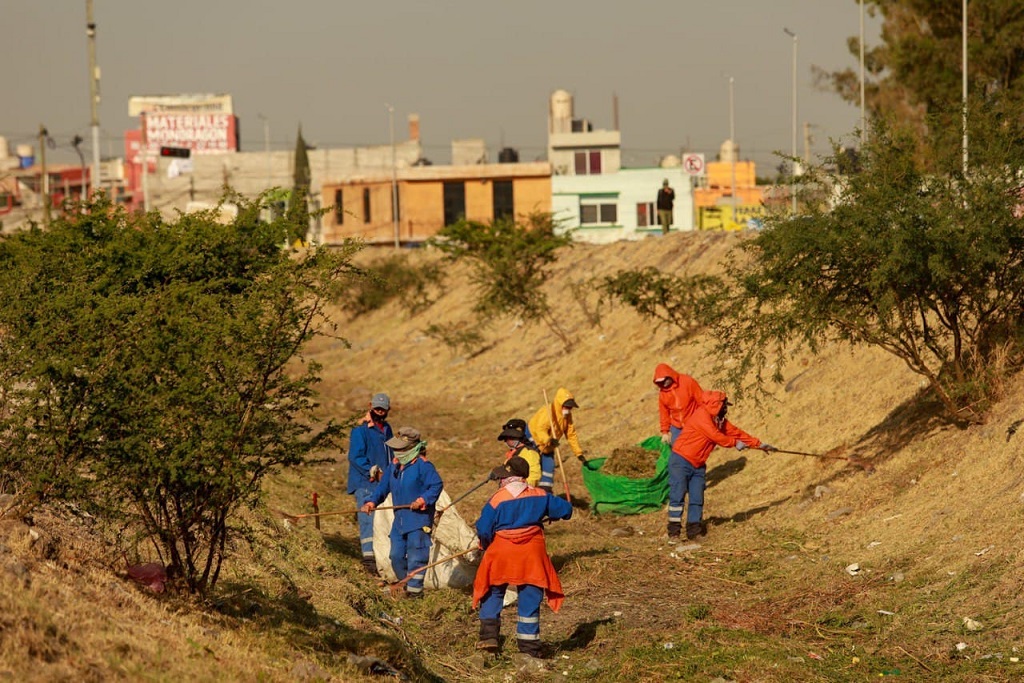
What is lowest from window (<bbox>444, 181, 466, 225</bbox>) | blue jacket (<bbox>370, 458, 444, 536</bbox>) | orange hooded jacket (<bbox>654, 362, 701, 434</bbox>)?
blue jacket (<bbox>370, 458, 444, 536</bbox>)

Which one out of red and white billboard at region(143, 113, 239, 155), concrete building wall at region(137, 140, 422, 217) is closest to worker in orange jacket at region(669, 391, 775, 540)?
concrete building wall at region(137, 140, 422, 217)

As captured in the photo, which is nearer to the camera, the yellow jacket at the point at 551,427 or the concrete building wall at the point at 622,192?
the yellow jacket at the point at 551,427

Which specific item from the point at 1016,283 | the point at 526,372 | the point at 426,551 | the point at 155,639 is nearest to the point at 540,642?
the point at 426,551

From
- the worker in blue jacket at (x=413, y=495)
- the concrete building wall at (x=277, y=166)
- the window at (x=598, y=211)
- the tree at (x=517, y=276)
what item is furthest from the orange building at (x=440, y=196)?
the worker in blue jacket at (x=413, y=495)

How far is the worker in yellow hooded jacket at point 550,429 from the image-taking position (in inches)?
603

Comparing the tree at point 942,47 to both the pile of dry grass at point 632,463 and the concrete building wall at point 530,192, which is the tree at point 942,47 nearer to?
the concrete building wall at point 530,192

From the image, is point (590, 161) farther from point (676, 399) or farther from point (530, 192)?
point (676, 399)

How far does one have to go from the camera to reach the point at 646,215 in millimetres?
64812

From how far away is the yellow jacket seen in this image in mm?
15359

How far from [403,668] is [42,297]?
360cm

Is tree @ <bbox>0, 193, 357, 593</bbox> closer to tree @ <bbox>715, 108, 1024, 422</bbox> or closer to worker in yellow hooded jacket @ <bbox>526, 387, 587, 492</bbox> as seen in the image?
worker in yellow hooded jacket @ <bbox>526, 387, 587, 492</bbox>

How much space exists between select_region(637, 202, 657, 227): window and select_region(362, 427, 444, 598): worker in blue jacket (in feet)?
174

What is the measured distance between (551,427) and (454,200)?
165 feet

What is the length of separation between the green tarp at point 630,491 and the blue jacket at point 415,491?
400 cm
